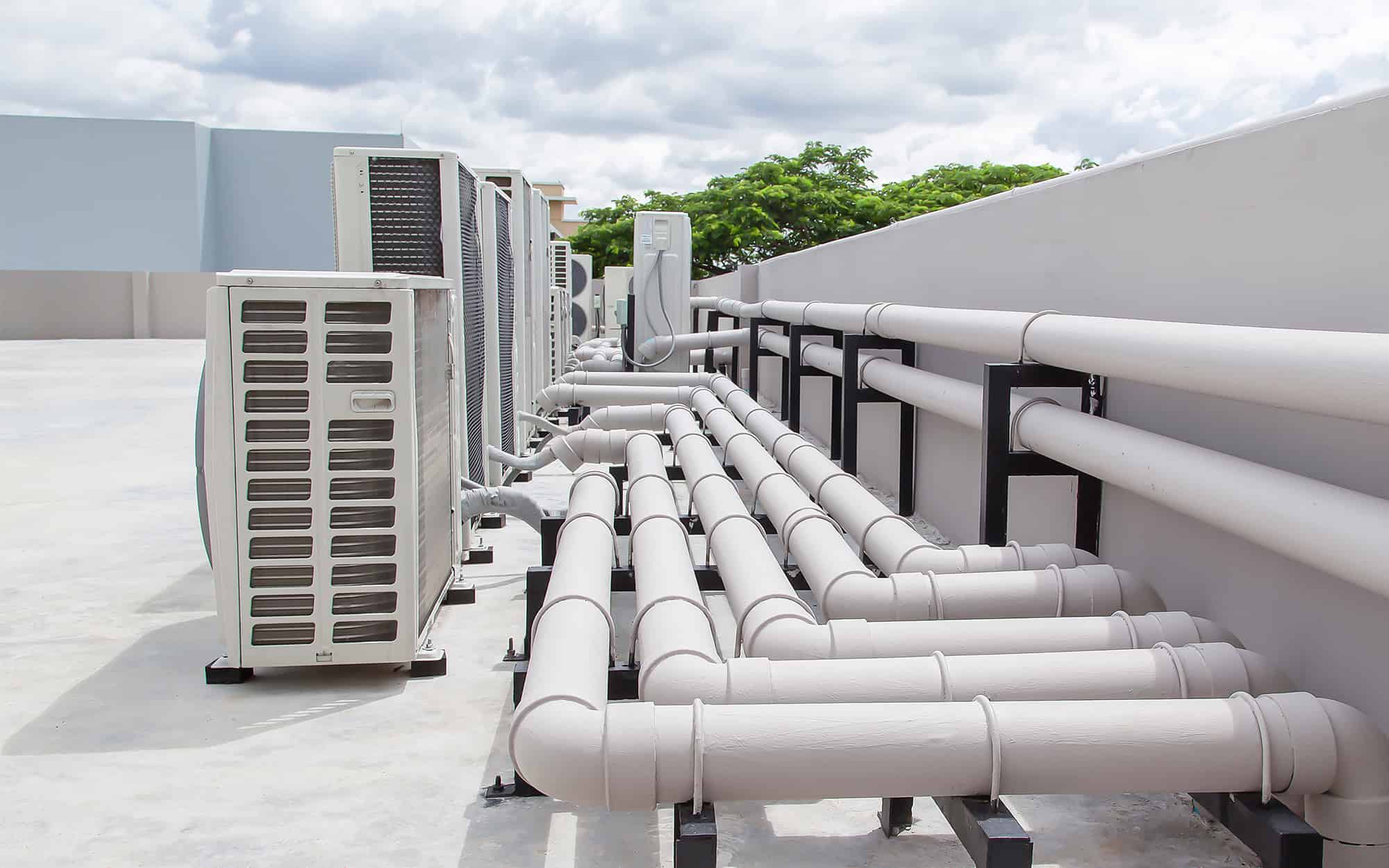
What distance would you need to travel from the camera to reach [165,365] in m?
20.9

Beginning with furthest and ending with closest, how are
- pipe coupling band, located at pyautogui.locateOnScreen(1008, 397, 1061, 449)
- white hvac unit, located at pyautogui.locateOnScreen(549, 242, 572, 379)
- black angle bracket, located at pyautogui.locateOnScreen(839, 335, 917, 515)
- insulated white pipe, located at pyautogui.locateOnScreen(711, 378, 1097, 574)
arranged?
white hvac unit, located at pyautogui.locateOnScreen(549, 242, 572, 379) → black angle bracket, located at pyautogui.locateOnScreen(839, 335, 917, 515) → pipe coupling band, located at pyautogui.locateOnScreen(1008, 397, 1061, 449) → insulated white pipe, located at pyautogui.locateOnScreen(711, 378, 1097, 574)

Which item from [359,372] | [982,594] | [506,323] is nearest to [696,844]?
[982,594]

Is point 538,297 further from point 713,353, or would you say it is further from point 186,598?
point 186,598

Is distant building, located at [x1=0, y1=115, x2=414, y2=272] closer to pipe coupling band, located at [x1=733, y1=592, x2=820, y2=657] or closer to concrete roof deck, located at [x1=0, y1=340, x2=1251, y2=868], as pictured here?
concrete roof deck, located at [x1=0, y1=340, x2=1251, y2=868]

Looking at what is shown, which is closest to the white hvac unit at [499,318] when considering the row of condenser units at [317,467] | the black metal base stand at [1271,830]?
the row of condenser units at [317,467]

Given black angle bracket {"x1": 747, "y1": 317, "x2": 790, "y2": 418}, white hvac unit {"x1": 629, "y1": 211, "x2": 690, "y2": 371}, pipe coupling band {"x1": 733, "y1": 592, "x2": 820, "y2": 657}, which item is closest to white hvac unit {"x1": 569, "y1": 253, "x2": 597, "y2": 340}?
white hvac unit {"x1": 629, "y1": 211, "x2": 690, "y2": 371}

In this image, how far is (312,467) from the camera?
3928mm

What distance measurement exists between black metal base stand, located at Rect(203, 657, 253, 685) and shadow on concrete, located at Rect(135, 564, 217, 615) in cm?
93

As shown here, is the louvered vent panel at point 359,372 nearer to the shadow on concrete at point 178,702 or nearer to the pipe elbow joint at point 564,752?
the shadow on concrete at point 178,702

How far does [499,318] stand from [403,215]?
217 centimetres

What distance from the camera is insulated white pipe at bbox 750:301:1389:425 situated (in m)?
2.05

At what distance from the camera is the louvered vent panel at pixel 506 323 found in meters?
7.64

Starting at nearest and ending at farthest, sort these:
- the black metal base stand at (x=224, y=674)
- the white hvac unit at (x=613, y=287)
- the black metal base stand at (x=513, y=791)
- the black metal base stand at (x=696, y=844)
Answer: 1. the black metal base stand at (x=696, y=844)
2. the black metal base stand at (x=513, y=791)
3. the black metal base stand at (x=224, y=674)
4. the white hvac unit at (x=613, y=287)

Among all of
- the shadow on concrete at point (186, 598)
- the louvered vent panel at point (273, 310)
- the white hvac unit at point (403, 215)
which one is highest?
the white hvac unit at point (403, 215)
